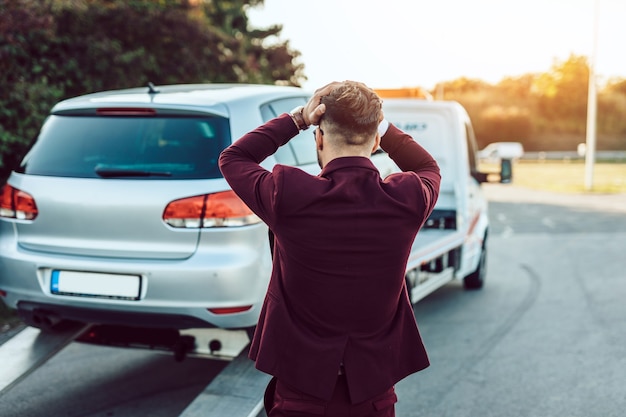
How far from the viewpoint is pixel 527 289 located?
8.67 m

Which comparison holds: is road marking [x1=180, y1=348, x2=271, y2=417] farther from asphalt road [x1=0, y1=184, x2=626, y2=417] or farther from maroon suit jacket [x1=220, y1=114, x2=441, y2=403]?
maroon suit jacket [x1=220, y1=114, x2=441, y2=403]

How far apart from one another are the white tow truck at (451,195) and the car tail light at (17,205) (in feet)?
11.1

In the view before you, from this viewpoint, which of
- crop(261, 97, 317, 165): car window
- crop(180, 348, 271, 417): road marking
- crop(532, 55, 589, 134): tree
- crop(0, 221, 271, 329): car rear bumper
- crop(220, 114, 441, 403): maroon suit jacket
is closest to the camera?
crop(220, 114, 441, 403): maroon suit jacket

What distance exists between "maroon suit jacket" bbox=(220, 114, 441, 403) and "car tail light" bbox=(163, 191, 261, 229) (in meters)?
1.75

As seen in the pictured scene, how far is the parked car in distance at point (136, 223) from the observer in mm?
4133

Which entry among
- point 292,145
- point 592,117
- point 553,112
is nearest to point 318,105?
point 292,145

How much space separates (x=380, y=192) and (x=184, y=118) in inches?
96.9

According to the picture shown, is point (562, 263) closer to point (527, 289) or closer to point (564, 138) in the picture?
point (527, 289)

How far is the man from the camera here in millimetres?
2201

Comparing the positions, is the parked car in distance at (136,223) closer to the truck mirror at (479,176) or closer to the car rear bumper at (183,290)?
the car rear bumper at (183,290)

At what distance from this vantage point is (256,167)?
7.91ft

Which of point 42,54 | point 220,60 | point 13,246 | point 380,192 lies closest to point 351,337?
point 380,192

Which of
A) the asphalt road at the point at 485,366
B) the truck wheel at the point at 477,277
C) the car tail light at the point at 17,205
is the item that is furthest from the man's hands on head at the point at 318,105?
the truck wheel at the point at 477,277

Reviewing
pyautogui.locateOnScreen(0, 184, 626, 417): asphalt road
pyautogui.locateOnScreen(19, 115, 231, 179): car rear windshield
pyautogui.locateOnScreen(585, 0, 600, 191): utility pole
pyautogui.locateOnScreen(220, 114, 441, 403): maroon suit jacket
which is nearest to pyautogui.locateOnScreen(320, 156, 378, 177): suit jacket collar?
pyautogui.locateOnScreen(220, 114, 441, 403): maroon suit jacket
